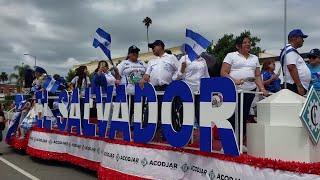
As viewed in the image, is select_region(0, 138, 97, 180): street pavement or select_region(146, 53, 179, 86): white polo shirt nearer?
select_region(146, 53, 179, 86): white polo shirt

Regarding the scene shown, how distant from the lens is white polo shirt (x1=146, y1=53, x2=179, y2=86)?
833 centimetres

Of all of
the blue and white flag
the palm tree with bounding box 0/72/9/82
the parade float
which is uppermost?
the palm tree with bounding box 0/72/9/82

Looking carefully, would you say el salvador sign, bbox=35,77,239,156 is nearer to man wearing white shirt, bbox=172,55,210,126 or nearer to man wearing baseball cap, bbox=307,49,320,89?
man wearing white shirt, bbox=172,55,210,126

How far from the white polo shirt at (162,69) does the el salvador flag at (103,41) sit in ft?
4.43

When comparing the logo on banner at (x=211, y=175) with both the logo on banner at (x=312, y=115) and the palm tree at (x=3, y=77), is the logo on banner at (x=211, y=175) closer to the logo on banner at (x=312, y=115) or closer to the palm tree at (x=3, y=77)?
the logo on banner at (x=312, y=115)

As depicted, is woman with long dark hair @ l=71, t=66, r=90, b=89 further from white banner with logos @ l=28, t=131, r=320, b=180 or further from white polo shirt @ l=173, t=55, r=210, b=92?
white polo shirt @ l=173, t=55, r=210, b=92

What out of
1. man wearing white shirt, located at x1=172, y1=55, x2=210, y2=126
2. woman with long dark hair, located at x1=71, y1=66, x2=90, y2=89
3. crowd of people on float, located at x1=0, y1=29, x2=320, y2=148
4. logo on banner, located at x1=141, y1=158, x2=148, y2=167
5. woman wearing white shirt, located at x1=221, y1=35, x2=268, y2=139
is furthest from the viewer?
woman with long dark hair, located at x1=71, y1=66, x2=90, y2=89

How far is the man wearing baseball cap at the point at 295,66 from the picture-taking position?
6816mm

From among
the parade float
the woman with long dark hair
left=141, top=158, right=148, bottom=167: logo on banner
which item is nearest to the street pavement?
the parade float

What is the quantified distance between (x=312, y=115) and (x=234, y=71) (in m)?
1.96

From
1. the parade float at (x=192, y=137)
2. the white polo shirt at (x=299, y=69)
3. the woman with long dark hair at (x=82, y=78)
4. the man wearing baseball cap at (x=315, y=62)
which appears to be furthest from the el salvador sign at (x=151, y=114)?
the man wearing baseball cap at (x=315, y=62)

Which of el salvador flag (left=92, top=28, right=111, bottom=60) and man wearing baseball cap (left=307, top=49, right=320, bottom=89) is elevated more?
el salvador flag (left=92, top=28, right=111, bottom=60)

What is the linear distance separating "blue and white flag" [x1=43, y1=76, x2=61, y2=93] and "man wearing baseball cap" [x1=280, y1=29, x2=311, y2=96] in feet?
22.3

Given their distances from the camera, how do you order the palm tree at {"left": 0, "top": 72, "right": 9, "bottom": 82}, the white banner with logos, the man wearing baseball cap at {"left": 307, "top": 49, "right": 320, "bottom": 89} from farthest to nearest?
1. the palm tree at {"left": 0, "top": 72, "right": 9, "bottom": 82}
2. the man wearing baseball cap at {"left": 307, "top": 49, "right": 320, "bottom": 89}
3. the white banner with logos
